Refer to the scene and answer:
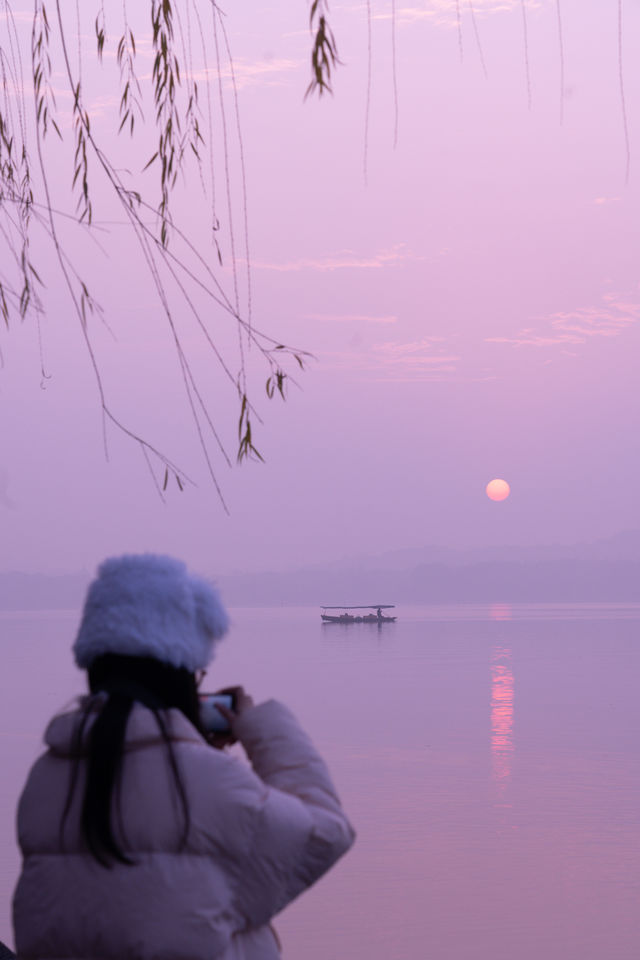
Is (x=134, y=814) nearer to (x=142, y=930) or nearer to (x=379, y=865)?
(x=142, y=930)

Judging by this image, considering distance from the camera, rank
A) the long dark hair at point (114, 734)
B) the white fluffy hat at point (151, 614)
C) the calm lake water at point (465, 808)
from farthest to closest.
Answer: the calm lake water at point (465, 808) → the white fluffy hat at point (151, 614) → the long dark hair at point (114, 734)

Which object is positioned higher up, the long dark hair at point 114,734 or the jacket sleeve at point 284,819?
the long dark hair at point 114,734

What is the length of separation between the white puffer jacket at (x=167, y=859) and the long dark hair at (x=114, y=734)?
14 millimetres

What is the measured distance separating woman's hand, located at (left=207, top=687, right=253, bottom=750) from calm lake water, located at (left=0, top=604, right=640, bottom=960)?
0.98ft

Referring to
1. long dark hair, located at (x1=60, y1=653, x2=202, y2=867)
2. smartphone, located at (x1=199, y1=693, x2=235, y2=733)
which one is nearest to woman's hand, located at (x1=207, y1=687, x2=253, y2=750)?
smartphone, located at (x1=199, y1=693, x2=235, y2=733)

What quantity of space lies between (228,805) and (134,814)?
6.7 inches

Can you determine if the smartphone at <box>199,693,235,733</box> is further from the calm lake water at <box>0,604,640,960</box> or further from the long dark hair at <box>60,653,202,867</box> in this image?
the calm lake water at <box>0,604,640,960</box>

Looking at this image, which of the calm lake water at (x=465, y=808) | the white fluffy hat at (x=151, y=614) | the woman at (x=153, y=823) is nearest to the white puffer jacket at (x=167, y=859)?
the woman at (x=153, y=823)

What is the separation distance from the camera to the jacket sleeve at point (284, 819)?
224 cm

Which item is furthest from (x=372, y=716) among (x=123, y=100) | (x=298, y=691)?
(x=123, y=100)

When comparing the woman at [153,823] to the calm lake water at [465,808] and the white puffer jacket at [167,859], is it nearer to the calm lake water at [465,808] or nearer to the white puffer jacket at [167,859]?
the white puffer jacket at [167,859]

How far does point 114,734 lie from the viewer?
219 cm

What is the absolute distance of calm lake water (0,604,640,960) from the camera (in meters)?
18.3

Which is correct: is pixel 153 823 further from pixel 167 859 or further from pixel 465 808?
pixel 465 808
